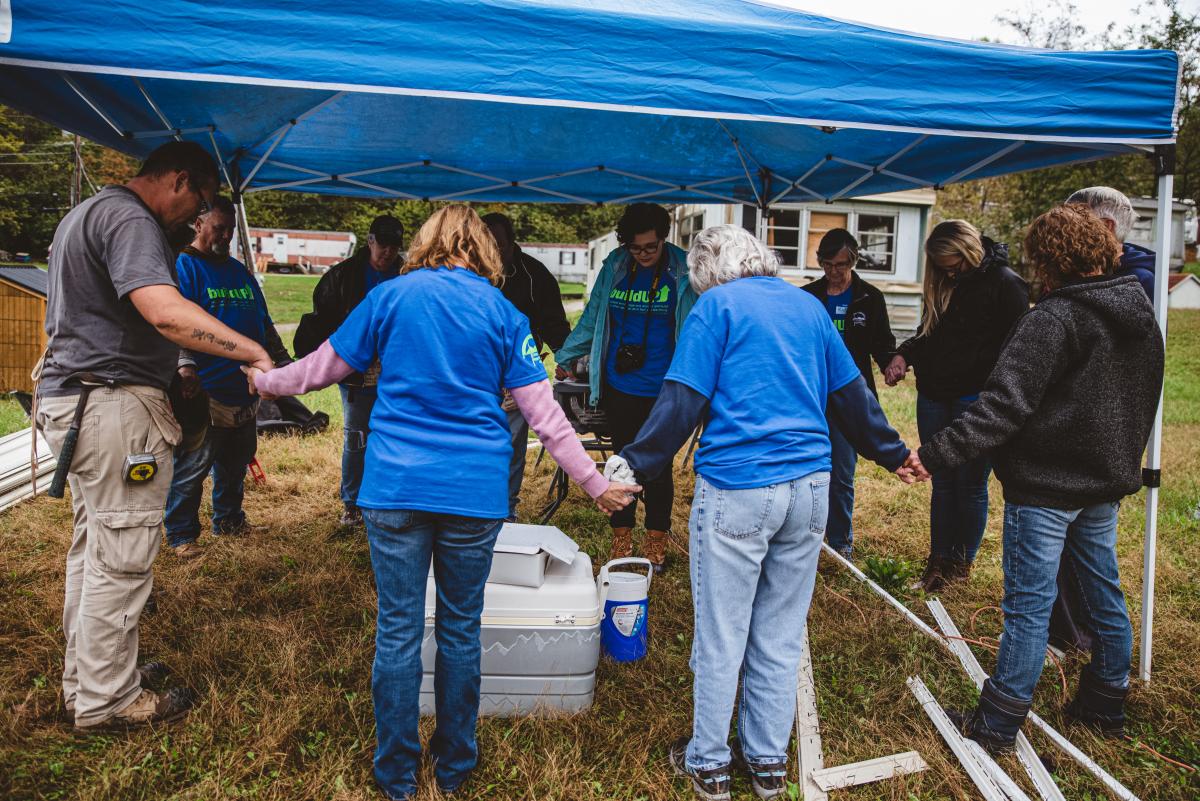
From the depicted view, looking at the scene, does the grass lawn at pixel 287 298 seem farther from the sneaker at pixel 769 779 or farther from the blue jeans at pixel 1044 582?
the blue jeans at pixel 1044 582

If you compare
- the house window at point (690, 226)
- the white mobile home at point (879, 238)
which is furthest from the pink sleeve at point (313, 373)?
the house window at point (690, 226)

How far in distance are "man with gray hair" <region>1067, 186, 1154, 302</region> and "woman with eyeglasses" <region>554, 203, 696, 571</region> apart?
1705mm

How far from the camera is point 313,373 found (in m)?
2.18

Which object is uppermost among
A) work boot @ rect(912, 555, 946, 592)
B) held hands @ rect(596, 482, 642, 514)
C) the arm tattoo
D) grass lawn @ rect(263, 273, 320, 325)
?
the arm tattoo

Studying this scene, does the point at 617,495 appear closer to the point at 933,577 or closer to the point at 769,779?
the point at 769,779

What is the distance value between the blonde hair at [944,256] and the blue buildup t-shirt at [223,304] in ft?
11.0

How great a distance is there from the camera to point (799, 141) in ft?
14.2

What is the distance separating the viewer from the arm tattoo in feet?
7.35

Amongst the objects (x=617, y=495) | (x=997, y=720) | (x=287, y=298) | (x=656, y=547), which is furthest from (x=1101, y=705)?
(x=287, y=298)

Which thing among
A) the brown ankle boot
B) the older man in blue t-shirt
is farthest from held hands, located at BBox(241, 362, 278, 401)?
the brown ankle boot

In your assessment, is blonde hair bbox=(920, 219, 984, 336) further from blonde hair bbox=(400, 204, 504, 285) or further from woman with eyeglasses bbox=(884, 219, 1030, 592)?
blonde hair bbox=(400, 204, 504, 285)

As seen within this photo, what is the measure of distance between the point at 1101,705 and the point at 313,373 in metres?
2.79

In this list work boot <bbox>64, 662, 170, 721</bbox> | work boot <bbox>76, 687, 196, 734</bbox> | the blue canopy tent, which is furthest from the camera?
work boot <bbox>64, 662, 170, 721</bbox>

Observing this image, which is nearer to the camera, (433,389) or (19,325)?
(433,389)
